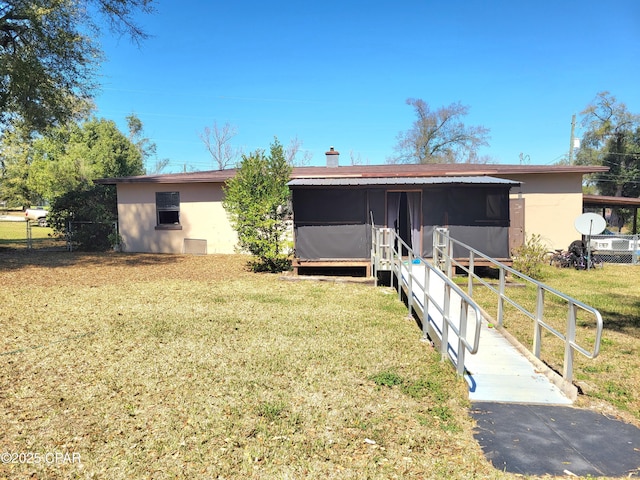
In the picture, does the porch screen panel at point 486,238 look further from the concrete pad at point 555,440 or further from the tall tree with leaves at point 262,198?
the concrete pad at point 555,440

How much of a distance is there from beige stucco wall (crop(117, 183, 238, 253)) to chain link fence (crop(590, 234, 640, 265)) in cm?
1224

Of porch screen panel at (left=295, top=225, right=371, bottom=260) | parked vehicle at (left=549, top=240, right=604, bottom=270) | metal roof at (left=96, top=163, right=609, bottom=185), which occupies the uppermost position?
metal roof at (left=96, top=163, right=609, bottom=185)

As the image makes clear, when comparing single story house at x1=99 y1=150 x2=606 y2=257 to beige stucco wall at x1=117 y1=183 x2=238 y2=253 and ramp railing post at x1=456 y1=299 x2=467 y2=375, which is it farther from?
ramp railing post at x1=456 y1=299 x2=467 y2=375

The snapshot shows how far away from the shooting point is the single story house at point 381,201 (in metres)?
10.1

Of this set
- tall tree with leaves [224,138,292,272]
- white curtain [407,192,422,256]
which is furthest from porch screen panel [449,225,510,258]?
tall tree with leaves [224,138,292,272]

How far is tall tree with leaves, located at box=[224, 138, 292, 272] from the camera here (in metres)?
10.4

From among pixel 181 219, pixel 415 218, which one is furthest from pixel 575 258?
pixel 181 219

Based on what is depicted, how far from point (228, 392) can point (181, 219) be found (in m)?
12.0

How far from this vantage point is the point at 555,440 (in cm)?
297

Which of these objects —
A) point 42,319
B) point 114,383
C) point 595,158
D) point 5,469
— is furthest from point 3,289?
point 595,158

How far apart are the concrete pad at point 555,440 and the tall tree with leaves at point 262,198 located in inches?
302

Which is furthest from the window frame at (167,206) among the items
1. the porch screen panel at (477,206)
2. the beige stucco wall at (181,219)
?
the porch screen panel at (477,206)

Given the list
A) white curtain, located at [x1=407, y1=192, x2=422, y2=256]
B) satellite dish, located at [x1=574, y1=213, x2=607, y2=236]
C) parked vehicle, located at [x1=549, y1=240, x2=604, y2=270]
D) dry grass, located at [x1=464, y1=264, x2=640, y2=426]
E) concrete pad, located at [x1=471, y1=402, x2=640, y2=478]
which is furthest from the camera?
parked vehicle, located at [x1=549, y1=240, x2=604, y2=270]

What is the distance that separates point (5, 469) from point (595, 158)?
1498 inches
